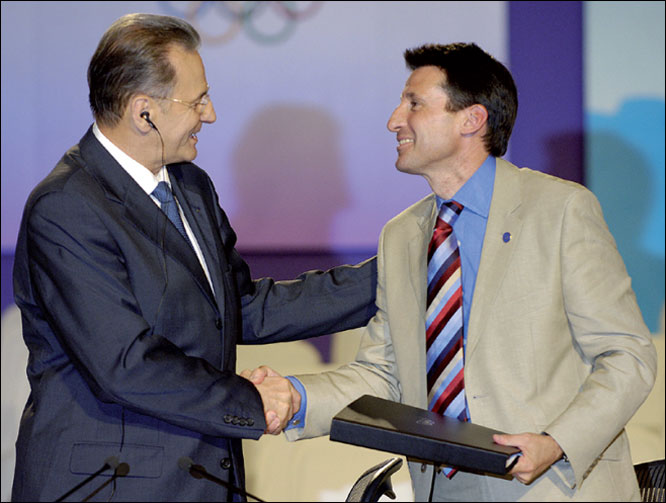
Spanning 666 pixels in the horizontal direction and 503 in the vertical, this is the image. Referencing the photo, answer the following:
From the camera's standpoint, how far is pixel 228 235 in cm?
242

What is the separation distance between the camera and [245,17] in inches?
154

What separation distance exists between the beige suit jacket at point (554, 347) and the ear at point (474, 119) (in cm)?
18

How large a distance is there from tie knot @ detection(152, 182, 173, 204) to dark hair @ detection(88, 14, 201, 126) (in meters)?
0.18

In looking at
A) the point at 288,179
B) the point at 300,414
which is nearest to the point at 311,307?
the point at 300,414

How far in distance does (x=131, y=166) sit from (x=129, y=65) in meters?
0.23

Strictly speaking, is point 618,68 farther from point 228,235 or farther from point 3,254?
point 3,254

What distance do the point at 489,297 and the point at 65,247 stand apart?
91 centimetres

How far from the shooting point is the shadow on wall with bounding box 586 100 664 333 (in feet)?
13.2

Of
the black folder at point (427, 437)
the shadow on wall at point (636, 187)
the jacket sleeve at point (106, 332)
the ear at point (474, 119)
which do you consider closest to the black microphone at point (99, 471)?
the jacket sleeve at point (106, 332)

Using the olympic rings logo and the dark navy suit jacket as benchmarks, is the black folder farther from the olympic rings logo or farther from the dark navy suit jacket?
the olympic rings logo

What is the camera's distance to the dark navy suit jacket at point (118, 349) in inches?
72.6

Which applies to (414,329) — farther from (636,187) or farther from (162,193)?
(636,187)

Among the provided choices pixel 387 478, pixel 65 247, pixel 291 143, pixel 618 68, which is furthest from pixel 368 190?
pixel 65 247

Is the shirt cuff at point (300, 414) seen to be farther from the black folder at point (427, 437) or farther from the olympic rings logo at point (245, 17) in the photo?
the olympic rings logo at point (245, 17)
